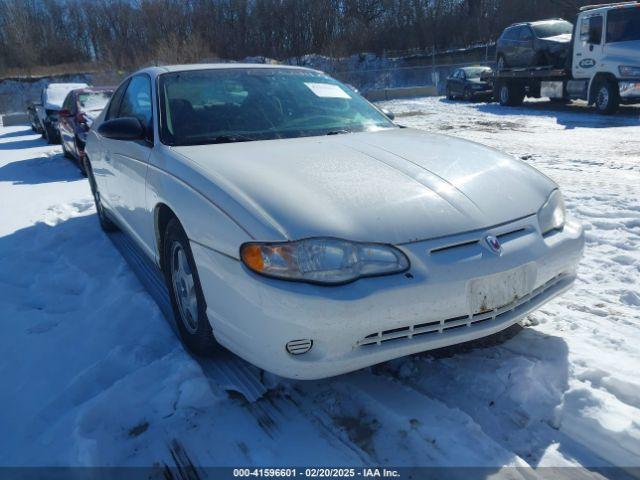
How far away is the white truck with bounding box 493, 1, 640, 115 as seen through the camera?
12164mm

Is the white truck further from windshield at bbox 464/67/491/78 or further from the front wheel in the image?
windshield at bbox 464/67/491/78

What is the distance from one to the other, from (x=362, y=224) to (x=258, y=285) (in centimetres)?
48

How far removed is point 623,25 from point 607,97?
1680 mm

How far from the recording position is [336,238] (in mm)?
2008

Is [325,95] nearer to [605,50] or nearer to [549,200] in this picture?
[549,200]

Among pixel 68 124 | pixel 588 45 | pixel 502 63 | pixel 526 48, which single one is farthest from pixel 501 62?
pixel 68 124

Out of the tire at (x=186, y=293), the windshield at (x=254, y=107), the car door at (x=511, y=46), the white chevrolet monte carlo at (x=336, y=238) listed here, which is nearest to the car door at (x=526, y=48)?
the car door at (x=511, y=46)

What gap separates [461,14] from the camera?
45.6m

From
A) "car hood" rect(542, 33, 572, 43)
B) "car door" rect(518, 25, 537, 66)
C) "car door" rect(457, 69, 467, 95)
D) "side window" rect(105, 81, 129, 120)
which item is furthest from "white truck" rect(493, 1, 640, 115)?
"side window" rect(105, 81, 129, 120)

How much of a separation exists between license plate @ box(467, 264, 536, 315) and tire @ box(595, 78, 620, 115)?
12.8 meters

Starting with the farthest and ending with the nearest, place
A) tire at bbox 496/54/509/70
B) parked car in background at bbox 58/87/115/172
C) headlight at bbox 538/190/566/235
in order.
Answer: tire at bbox 496/54/509/70
parked car in background at bbox 58/87/115/172
headlight at bbox 538/190/566/235

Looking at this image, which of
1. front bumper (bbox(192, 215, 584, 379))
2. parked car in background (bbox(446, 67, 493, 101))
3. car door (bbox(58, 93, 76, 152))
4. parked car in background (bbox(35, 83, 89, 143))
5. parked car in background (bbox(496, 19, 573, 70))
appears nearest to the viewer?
front bumper (bbox(192, 215, 584, 379))

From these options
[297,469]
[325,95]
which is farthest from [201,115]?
[297,469]

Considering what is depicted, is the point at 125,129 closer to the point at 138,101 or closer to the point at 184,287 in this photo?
the point at 138,101
